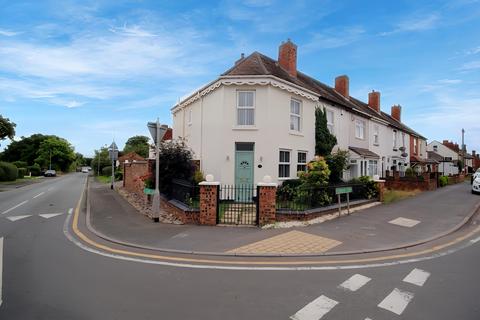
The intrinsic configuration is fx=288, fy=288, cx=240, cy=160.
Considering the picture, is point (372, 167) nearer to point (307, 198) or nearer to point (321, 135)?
point (321, 135)

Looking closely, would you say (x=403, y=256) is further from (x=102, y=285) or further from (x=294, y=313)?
(x=102, y=285)

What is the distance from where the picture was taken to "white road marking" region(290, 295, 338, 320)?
3.59m

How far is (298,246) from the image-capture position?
6.73 meters

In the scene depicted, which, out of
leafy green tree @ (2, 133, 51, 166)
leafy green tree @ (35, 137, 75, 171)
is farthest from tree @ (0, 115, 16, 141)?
leafy green tree @ (2, 133, 51, 166)

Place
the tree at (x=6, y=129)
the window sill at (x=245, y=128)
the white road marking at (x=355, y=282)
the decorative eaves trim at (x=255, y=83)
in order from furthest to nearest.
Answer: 1. the tree at (x=6, y=129)
2. the window sill at (x=245, y=128)
3. the decorative eaves trim at (x=255, y=83)
4. the white road marking at (x=355, y=282)

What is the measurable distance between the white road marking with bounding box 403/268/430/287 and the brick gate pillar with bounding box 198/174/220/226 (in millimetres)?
5340

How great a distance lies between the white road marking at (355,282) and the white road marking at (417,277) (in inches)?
26.7

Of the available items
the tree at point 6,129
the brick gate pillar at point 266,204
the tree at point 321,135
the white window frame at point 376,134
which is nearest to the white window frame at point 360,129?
the white window frame at point 376,134

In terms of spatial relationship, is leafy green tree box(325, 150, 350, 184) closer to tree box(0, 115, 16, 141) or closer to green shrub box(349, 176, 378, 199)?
green shrub box(349, 176, 378, 199)

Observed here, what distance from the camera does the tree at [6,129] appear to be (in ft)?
98.4

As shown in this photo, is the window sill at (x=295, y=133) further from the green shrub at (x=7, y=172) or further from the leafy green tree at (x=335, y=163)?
the green shrub at (x=7, y=172)

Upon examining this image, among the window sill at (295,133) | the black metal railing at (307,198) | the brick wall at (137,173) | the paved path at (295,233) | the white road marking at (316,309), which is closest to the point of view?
the white road marking at (316,309)

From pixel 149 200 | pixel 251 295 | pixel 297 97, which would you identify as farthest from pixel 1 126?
pixel 251 295

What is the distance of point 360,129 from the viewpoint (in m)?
21.6
